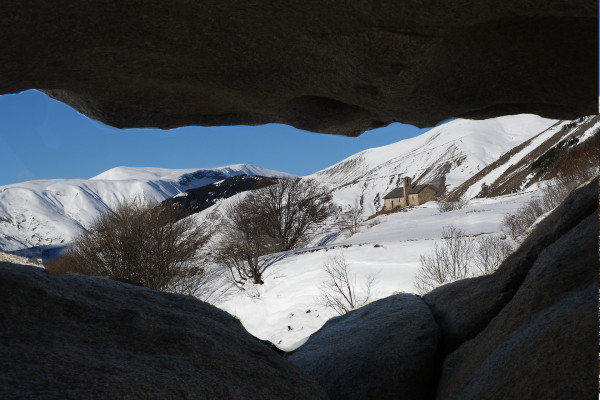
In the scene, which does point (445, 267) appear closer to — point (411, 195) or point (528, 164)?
point (411, 195)

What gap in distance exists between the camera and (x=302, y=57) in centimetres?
423

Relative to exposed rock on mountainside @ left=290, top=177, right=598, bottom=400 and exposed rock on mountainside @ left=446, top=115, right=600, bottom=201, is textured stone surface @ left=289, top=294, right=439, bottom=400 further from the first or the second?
exposed rock on mountainside @ left=446, top=115, right=600, bottom=201

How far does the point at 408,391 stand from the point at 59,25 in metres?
4.57

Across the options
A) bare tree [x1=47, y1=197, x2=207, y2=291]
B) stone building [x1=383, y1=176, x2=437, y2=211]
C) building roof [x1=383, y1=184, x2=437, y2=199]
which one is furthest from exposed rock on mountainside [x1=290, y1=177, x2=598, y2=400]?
building roof [x1=383, y1=184, x2=437, y2=199]

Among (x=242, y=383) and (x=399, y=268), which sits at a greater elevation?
(x=399, y=268)

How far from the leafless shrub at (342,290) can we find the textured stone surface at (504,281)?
12.7 m

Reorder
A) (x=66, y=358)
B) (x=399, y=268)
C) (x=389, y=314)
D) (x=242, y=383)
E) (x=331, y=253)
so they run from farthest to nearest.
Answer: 1. (x=331, y=253)
2. (x=399, y=268)
3. (x=389, y=314)
4. (x=242, y=383)
5. (x=66, y=358)

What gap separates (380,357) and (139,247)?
20.0 m

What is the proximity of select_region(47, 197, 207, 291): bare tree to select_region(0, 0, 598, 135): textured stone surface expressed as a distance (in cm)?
1802

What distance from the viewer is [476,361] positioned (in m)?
3.73

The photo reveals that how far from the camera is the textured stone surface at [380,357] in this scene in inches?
178

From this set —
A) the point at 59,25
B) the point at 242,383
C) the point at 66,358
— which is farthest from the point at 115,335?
the point at 59,25

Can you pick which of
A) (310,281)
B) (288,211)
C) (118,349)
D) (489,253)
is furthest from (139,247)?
(118,349)

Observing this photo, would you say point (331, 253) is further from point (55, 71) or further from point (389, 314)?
point (55, 71)
